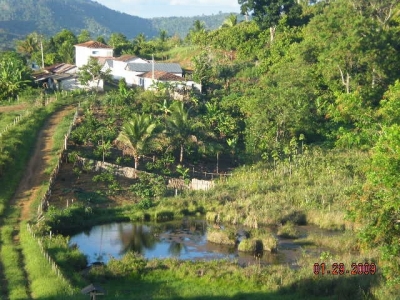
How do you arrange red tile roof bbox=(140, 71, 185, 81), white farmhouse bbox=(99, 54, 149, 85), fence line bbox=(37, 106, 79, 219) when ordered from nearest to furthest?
1. fence line bbox=(37, 106, 79, 219)
2. red tile roof bbox=(140, 71, 185, 81)
3. white farmhouse bbox=(99, 54, 149, 85)

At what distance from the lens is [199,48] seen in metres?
70.6

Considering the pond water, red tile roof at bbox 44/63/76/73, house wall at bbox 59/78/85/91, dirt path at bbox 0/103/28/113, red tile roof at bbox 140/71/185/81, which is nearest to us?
the pond water

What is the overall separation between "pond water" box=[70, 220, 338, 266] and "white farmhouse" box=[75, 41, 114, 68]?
4153cm

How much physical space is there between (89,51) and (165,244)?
44990 mm

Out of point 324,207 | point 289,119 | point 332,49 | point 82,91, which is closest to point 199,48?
point 82,91

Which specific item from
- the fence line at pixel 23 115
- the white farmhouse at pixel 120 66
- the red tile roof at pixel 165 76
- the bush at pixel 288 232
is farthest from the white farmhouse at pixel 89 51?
the bush at pixel 288 232

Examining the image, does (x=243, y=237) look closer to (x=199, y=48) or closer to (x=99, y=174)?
(x=99, y=174)

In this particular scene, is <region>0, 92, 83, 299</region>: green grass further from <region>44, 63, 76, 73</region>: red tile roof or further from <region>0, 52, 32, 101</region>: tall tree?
<region>44, 63, 76, 73</region>: red tile roof

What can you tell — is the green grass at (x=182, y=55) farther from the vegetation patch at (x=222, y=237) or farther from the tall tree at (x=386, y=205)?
the tall tree at (x=386, y=205)

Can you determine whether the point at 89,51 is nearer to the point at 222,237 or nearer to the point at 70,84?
the point at 70,84

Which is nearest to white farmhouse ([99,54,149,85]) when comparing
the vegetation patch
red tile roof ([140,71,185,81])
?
red tile roof ([140,71,185,81])
